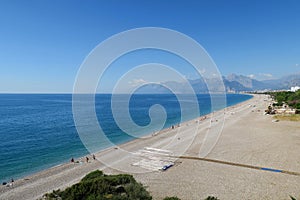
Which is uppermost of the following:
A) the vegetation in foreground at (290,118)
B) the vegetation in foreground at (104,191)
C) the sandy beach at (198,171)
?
the vegetation in foreground at (104,191)

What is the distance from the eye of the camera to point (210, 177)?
1262cm

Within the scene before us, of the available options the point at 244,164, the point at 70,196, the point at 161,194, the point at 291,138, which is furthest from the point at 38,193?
the point at 291,138

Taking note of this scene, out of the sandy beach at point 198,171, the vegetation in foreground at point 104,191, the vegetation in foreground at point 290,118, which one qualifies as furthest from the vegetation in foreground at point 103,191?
the vegetation in foreground at point 290,118

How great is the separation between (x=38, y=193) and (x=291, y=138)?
78.2 ft

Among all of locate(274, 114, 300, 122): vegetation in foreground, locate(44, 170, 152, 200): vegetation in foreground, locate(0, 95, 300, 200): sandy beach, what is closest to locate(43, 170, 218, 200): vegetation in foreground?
locate(44, 170, 152, 200): vegetation in foreground

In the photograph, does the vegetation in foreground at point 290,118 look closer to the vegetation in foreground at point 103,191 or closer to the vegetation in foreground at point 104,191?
the vegetation in foreground at point 104,191

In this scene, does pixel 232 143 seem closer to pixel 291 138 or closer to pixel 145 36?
pixel 291 138

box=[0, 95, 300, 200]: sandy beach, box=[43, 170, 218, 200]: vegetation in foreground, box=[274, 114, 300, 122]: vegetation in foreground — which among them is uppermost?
box=[43, 170, 218, 200]: vegetation in foreground

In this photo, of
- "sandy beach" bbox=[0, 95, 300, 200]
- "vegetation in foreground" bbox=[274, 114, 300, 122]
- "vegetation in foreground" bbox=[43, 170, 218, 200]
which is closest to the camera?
"vegetation in foreground" bbox=[43, 170, 218, 200]

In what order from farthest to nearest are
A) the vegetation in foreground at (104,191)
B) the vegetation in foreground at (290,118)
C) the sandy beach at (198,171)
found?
1. the vegetation in foreground at (290,118)
2. the sandy beach at (198,171)
3. the vegetation in foreground at (104,191)

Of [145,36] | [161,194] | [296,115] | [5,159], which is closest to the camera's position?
[145,36]

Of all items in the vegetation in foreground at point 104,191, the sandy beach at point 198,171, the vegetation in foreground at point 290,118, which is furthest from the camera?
the vegetation in foreground at point 290,118

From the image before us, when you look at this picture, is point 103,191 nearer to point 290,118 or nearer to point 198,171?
point 198,171

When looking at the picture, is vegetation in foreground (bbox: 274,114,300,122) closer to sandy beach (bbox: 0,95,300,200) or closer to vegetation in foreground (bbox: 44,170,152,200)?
sandy beach (bbox: 0,95,300,200)
